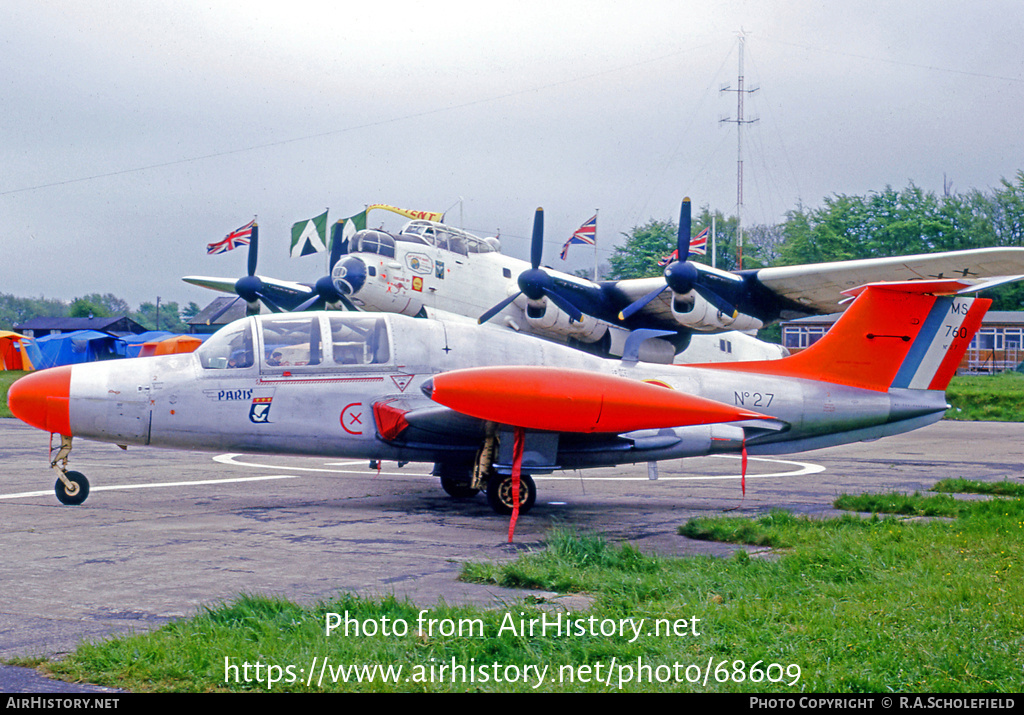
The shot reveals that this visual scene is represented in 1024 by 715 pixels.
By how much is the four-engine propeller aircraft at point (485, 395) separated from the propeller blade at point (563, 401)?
0.02m

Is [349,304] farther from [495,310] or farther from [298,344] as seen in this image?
[298,344]

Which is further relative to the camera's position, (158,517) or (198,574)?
(158,517)

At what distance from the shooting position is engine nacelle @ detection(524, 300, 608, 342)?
2575 centimetres

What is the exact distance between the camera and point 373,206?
102ft

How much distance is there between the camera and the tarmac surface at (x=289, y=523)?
621 cm

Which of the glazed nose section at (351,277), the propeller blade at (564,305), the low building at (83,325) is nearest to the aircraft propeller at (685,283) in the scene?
the propeller blade at (564,305)

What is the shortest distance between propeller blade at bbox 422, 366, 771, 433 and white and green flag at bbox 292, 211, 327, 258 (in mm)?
21886

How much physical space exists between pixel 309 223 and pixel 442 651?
86.3 feet

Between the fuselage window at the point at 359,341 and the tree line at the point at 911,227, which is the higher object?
the tree line at the point at 911,227

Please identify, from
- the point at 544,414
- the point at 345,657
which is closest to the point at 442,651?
the point at 345,657

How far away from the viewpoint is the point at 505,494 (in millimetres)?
10570

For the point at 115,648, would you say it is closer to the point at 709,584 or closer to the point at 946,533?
the point at 709,584

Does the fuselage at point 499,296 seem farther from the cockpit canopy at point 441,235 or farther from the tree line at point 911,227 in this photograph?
the tree line at point 911,227
